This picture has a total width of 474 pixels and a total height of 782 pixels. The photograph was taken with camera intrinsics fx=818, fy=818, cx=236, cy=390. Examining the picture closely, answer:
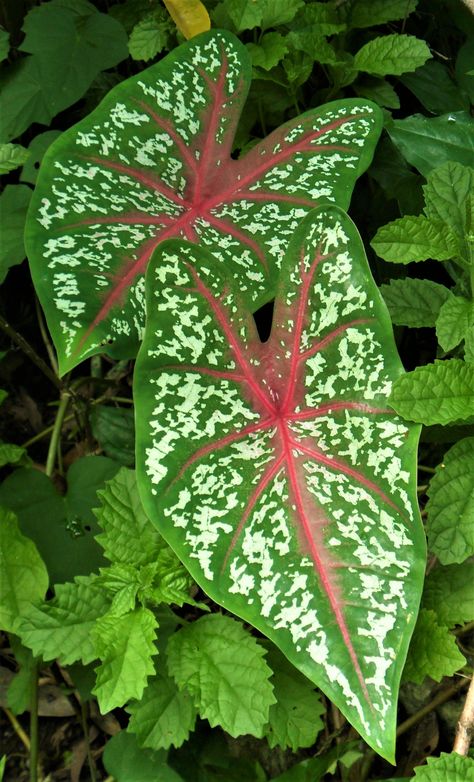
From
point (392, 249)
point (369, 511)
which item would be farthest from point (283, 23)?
point (369, 511)

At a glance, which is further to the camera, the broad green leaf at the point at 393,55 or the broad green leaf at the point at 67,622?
the broad green leaf at the point at 393,55

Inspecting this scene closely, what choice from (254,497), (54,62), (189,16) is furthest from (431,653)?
(54,62)

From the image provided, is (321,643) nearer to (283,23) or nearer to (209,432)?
(209,432)

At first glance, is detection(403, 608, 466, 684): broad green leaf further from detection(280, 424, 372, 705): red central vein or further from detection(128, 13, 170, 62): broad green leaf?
detection(128, 13, 170, 62): broad green leaf

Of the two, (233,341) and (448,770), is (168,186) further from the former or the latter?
(448,770)

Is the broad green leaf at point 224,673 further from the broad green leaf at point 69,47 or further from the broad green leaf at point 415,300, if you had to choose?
Answer: the broad green leaf at point 69,47

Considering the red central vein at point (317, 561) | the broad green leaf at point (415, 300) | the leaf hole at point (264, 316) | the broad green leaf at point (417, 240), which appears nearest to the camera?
the red central vein at point (317, 561)

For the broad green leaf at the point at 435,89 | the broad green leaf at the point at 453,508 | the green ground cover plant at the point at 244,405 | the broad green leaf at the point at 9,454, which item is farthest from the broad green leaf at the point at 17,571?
the broad green leaf at the point at 435,89
